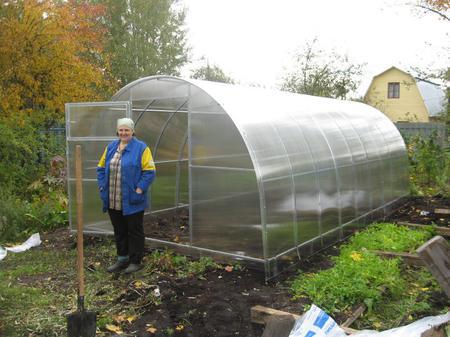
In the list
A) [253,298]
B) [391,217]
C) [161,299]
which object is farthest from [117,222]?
[391,217]

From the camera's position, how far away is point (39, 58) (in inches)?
445

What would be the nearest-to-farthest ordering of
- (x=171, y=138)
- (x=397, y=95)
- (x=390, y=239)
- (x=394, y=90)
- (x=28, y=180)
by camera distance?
(x=390, y=239), (x=171, y=138), (x=28, y=180), (x=397, y=95), (x=394, y=90)

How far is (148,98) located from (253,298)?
4.09 metres

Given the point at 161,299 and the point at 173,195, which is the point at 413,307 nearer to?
the point at 161,299

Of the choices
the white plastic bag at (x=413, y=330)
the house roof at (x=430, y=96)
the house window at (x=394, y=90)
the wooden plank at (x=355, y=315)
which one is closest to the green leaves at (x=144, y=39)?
the wooden plank at (x=355, y=315)

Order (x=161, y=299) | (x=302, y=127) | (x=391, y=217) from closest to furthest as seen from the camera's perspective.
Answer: (x=161, y=299)
(x=302, y=127)
(x=391, y=217)

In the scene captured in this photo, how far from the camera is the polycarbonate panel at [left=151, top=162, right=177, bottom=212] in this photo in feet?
30.2

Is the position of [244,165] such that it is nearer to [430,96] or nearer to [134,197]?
[134,197]

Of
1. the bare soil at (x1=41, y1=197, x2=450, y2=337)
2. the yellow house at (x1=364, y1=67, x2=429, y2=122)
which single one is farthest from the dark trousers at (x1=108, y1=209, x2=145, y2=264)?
the yellow house at (x1=364, y1=67, x2=429, y2=122)

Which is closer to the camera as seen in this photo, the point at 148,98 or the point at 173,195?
the point at 148,98

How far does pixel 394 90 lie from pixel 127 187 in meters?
39.1

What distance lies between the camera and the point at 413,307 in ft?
16.1

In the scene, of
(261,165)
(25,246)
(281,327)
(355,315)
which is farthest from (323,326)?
(25,246)

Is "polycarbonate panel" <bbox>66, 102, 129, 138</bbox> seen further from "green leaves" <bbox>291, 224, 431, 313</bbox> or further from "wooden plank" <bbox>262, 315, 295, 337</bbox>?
"wooden plank" <bbox>262, 315, 295, 337</bbox>
